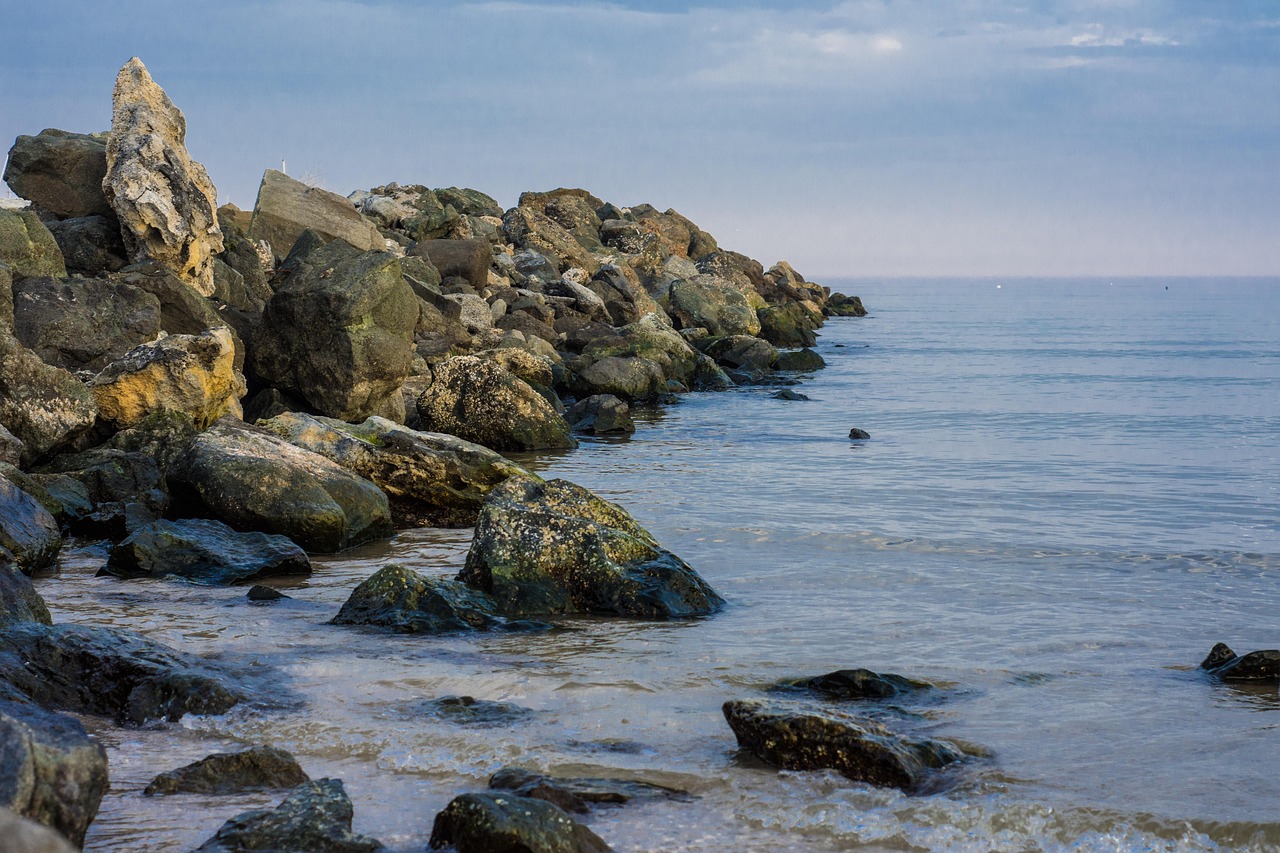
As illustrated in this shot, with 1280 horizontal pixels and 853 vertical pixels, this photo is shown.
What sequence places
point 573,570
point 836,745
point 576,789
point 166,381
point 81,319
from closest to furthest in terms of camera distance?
point 576,789 < point 836,745 < point 573,570 < point 166,381 < point 81,319

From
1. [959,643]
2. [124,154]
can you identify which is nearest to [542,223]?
[124,154]

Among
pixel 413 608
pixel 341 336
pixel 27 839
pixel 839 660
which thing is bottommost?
pixel 839 660

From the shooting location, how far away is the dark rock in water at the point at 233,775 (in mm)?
4841

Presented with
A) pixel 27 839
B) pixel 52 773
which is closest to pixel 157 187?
pixel 52 773

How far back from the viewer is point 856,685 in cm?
650

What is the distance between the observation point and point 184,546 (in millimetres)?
9281

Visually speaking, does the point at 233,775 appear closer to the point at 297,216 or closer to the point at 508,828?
the point at 508,828

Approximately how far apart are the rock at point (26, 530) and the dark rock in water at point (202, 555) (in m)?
0.43

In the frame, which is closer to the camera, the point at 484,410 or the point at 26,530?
the point at 26,530

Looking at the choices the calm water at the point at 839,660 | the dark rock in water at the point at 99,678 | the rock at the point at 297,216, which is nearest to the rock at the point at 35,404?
the calm water at the point at 839,660

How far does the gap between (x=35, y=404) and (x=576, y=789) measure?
338 inches

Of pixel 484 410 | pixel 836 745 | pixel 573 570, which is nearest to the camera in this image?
pixel 836 745

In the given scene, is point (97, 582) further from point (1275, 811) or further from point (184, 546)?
point (1275, 811)

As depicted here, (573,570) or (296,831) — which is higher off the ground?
(573,570)
